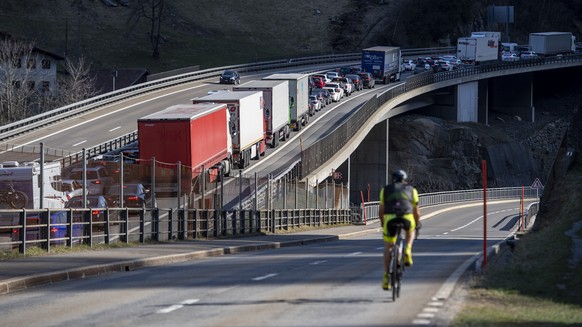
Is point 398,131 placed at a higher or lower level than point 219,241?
higher

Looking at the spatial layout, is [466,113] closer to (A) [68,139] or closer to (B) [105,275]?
(A) [68,139]

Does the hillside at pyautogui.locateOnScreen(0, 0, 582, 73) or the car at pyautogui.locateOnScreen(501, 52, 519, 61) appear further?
the car at pyautogui.locateOnScreen(501, 52, 519, 61)

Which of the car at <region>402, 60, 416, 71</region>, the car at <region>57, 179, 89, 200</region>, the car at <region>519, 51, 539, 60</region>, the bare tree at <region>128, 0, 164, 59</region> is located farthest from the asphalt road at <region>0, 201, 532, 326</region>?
the car at <region>519, 51, 539, 60</region>

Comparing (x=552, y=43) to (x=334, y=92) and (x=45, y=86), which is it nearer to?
(x=334, y=92)

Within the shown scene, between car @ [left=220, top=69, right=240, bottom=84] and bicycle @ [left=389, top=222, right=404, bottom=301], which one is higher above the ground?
car @ [left=220, top=69, right=240, bottom=84]

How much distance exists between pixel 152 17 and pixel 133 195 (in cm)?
9856

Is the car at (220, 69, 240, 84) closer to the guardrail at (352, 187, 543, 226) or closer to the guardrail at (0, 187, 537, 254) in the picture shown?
the guardrail at (352, 187, 543, 226)

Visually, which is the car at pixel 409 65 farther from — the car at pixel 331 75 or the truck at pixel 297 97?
the truck at pixel 297 97

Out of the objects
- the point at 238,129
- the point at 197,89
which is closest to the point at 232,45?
the point at 197,89

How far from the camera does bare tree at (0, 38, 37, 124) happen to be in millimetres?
79500

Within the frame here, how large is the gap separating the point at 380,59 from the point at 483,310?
91791 millimetres

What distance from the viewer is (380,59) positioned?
10594cm

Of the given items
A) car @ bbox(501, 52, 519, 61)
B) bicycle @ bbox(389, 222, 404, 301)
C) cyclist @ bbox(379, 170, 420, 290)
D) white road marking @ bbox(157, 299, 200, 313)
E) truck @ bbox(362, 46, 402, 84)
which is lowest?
white road marking @ bbox(157, 299, 200, 313)

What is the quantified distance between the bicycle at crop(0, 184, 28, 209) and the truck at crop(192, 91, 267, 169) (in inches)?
1194
